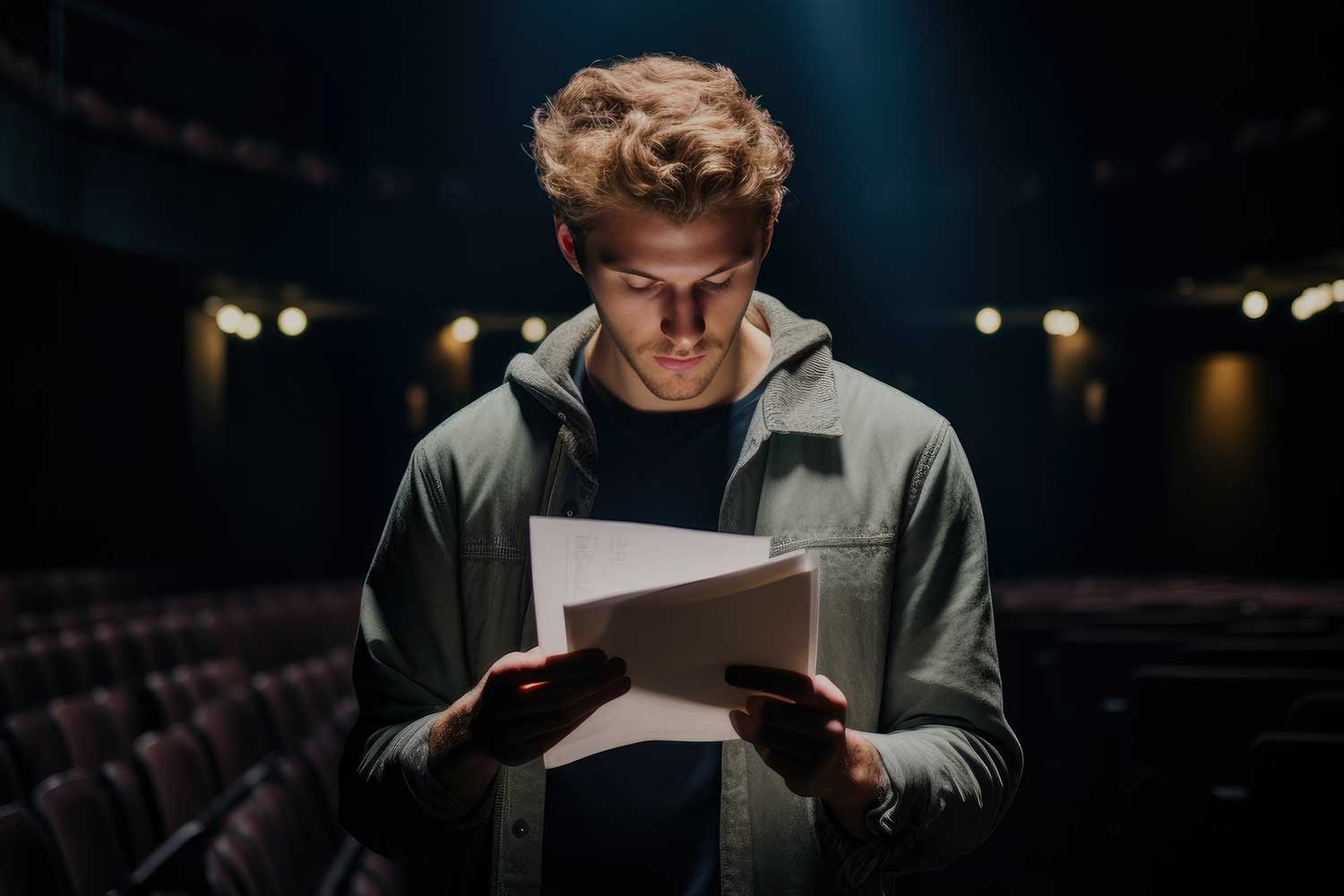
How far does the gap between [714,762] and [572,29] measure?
12.0m

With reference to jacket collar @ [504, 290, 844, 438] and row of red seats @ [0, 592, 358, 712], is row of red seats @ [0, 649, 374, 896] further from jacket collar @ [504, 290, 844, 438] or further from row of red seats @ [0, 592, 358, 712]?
jacket collar @ [504, 290, 844, 438]

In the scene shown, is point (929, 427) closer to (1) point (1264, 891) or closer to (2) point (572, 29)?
(1) point (1264, 891)

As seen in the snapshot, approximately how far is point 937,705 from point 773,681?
26 centimetres

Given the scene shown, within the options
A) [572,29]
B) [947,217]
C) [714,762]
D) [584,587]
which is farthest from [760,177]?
[572,29]

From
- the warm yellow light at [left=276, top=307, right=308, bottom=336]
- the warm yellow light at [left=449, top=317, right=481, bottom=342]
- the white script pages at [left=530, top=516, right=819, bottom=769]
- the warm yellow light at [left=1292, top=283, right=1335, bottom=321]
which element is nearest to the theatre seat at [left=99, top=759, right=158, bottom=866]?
the white script pages at [left=530, top=516, right=819, bottom=769]

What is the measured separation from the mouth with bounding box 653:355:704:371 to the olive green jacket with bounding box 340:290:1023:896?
97mm

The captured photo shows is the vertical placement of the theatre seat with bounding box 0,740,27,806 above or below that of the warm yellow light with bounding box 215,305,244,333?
below

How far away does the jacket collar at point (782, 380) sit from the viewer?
1411mm

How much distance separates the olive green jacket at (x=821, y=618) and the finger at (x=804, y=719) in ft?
0.40

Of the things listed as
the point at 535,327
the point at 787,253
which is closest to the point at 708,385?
the point at 535,327

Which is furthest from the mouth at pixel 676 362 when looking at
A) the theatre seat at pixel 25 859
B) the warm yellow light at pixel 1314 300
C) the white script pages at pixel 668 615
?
the warm yellow light at pixel 1314 300

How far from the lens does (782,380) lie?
4.78 feet

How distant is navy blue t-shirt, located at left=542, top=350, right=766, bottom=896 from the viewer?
52.7 inches

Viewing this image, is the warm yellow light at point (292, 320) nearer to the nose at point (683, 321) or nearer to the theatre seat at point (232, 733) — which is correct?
the theatre seat at point (232, 733)
